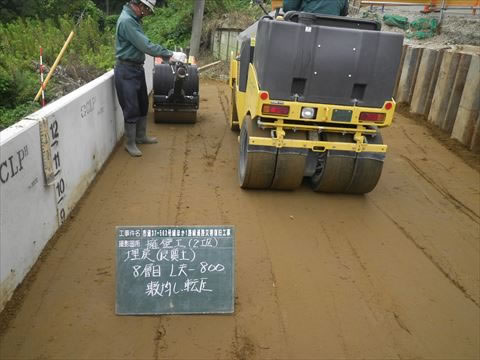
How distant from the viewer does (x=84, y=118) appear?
17.4ft

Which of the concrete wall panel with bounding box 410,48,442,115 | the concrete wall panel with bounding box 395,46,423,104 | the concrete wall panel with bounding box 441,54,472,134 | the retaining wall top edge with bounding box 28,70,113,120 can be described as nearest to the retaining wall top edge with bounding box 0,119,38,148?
the retaining wall top edge with bounding box 28,70,113,120

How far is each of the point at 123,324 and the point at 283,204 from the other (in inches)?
106

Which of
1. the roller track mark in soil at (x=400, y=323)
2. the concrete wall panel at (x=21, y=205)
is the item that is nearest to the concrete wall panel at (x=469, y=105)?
the roller track mark in soil at (x=400, y=323)

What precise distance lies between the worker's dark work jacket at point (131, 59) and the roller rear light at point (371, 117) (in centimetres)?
298

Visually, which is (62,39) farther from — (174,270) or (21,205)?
(174,270)

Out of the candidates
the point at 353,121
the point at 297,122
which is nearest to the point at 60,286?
the point at 297,122

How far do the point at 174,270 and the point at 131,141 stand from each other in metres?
3.87

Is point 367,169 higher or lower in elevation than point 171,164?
higher

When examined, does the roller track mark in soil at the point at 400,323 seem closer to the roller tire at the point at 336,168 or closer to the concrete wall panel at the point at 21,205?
the roller tire at the point at 336,168

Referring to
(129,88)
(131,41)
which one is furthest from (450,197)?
(131,41)

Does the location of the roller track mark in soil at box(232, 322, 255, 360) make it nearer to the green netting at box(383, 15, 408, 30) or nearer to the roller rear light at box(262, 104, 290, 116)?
the roller rear light at box(262, 104, 290, 116)

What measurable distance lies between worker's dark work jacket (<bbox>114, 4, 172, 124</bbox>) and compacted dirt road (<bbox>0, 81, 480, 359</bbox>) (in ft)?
2.67

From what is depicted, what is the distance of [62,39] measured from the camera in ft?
51.3

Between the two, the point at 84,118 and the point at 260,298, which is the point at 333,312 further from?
the point at 84,118
